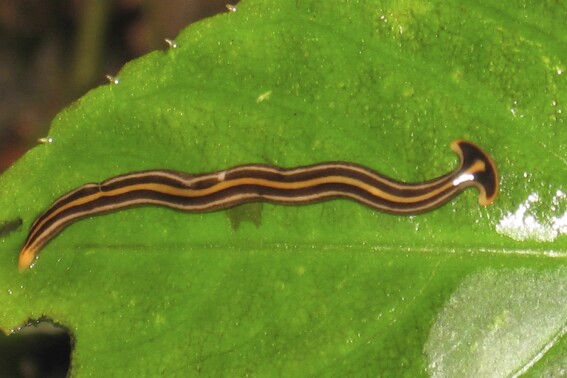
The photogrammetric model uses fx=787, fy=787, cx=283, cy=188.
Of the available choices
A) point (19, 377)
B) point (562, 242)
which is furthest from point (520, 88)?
point (19, 377)

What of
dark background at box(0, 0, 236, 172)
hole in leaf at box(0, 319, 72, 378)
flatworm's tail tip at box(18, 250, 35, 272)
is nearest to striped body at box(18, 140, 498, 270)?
flatworm's tail tip at box(18, 250, 35, 272)

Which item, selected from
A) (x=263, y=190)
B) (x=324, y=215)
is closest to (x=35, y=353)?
(x=263, y=190)

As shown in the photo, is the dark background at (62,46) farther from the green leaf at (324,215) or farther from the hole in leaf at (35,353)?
the green leaf at (324,215)

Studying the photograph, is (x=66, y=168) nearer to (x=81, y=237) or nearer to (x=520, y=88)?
(x=81, y=237)

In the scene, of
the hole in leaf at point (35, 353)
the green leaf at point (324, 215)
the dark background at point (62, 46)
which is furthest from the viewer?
the dark background at point (62, 46)

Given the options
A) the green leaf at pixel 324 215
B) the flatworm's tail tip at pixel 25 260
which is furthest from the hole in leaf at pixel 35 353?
the green leaf at pixel 324 215

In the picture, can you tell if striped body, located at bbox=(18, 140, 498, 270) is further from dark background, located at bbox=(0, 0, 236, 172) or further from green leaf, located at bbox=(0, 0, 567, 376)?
dark background, located at bbox=(0, 0, 236, 172)
